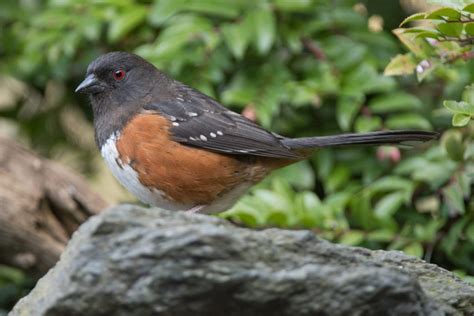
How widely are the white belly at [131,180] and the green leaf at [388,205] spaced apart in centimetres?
104

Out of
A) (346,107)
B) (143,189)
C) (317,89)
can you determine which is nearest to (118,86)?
(143,189)

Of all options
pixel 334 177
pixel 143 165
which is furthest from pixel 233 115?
pixel 334 177

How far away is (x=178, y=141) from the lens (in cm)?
360

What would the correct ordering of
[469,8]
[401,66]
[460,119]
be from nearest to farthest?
[469,8], [460,119], [401,66]

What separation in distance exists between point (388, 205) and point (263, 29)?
114 centimetres

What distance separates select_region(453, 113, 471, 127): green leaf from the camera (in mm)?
2768

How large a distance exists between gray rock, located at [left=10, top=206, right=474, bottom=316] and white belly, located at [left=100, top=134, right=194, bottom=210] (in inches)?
Answer: 49.8

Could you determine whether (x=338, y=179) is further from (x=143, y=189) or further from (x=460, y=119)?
(x=460, y=119)

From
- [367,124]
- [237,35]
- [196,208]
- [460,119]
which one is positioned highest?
[237,35]

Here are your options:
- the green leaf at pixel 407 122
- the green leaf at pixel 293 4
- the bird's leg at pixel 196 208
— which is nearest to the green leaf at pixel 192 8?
the green leaf at pixel 293 4

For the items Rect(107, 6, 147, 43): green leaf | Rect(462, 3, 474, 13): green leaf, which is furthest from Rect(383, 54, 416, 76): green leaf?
Rect(107, 6, 147, 43): green leaf

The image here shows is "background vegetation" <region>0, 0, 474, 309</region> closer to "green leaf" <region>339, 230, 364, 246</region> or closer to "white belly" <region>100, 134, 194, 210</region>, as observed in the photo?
"green leaf" <region>339, 230, 364, 246</region>

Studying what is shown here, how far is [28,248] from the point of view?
14.6 feet

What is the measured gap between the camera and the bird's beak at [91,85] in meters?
3.80
